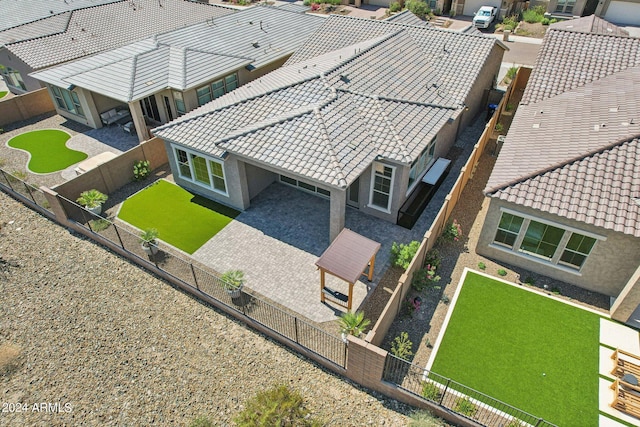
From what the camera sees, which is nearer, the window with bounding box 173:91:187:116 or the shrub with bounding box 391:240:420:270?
the shrub with bounding box 391:240:420:270

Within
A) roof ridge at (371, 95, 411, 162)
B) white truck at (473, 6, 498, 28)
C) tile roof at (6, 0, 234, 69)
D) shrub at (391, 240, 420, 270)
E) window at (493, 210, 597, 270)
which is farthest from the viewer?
white truck at (473, 6, 498, 28)

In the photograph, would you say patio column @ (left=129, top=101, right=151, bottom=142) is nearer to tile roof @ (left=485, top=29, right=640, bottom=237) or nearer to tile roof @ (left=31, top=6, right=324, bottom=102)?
tile roof @ (left=31, top=6, right=324, bottom=102)

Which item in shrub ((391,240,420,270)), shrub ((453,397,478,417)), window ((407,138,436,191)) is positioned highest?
window ((407,138,436,191))

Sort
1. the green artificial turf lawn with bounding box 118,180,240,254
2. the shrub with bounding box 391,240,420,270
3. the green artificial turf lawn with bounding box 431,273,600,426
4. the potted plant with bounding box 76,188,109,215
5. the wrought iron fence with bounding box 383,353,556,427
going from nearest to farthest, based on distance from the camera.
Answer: the wrought iron fence with bounding box 383,353,556,427 < the green artificial turf lawn with bounding box 431,273,600,426 < the shrub with bounding box 391,240,420,270 < the green artificial turf lawn with bounding box 118,180,240,254 < the potted plant with bounding box 76,188,109,215

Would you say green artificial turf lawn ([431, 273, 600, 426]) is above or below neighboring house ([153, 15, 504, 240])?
below

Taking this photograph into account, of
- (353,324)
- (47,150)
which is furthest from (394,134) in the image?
(47,150)

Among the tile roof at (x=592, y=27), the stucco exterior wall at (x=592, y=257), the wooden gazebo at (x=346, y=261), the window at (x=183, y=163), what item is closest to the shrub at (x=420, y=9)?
the tile roof at (x=592, y=27)

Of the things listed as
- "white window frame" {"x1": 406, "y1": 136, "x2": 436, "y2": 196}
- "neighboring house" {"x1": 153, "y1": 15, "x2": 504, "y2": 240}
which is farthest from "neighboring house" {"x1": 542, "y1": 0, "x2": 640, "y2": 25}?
"white window frame" {"x1": 406, "y1": 136, "x2": 436, "y2": 196}
